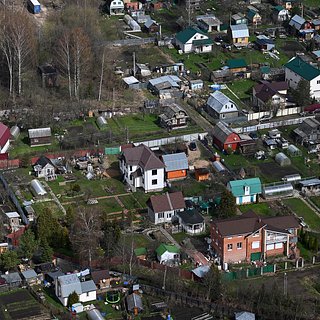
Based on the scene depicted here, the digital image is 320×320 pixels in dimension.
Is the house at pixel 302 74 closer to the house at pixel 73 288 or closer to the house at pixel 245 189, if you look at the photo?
the house at pixel 245 189

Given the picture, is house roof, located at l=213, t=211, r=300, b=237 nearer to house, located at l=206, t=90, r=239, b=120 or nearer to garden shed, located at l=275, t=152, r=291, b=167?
garden shed, located at l=275, t=152, r=291, b=167

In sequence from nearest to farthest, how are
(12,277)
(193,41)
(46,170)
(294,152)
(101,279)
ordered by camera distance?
1. (101,279)
2. (12,277)
3. (46,170)
4. (294,152)
5. (193,41)

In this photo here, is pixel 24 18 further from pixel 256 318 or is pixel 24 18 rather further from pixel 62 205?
pixel 256 318

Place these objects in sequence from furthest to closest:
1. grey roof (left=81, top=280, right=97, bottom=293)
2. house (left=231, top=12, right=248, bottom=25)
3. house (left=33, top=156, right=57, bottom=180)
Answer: house (left=231, top=12, right=248, bottom=25) < house (left=33, top=156, right=57, bottom=180) < grey roof (left=81, top=280, right=97, bottom=293)

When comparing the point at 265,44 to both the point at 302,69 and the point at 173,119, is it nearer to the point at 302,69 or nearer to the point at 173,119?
the point at 302,69

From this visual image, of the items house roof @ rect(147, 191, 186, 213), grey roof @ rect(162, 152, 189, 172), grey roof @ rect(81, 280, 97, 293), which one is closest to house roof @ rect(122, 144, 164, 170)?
grey roof @ rect(162, 152, 189, 172)

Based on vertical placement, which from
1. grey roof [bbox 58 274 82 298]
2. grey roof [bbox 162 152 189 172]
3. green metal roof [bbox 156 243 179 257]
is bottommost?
grey roof [bbox 162 152 189 172]

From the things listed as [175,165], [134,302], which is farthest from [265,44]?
[134,302]
